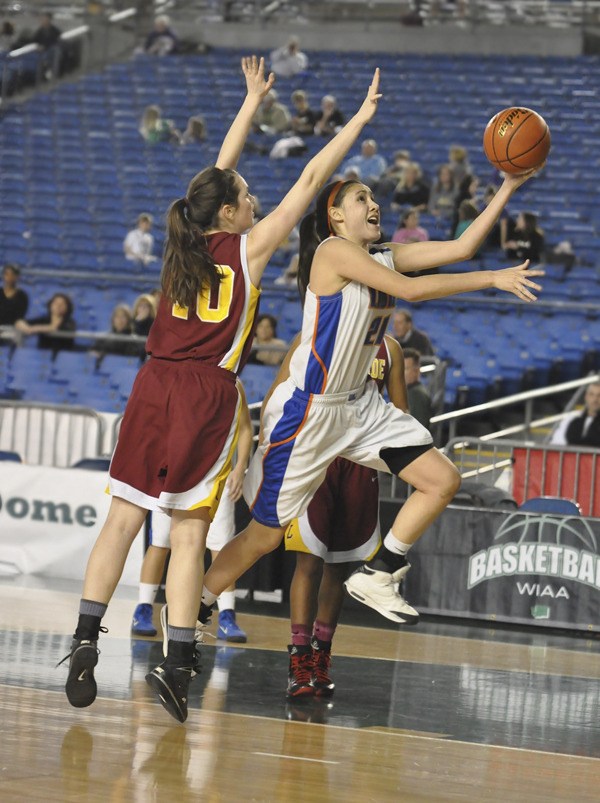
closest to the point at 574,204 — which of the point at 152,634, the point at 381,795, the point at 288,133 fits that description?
the point at 288,133

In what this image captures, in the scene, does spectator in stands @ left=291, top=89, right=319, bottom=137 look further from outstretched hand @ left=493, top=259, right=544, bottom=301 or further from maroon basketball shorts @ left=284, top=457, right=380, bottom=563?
outstretched hand @ left=493, top=259, right=544, bottom=301

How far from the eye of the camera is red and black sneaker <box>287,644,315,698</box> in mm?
6199

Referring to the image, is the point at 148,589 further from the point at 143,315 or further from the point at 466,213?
the point at 466,213

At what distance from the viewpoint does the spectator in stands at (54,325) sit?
47.5 feet

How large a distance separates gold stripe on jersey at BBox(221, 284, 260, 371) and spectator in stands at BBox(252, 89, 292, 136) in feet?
47.8

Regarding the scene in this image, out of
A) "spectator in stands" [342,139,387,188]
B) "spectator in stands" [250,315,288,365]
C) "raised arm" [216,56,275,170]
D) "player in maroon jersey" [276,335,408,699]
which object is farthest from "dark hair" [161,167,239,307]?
"spectator in stands" [342,139,387,188]

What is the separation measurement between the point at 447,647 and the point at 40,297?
33.4ft

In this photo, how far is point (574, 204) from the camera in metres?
17.7

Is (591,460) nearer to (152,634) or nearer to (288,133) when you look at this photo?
(152,634)

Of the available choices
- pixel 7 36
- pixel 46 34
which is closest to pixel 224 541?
pixel 46 34

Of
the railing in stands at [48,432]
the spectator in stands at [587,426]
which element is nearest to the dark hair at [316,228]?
the spectator in stands at [587,426]

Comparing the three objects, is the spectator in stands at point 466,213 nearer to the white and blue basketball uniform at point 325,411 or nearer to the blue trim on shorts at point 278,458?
Result: the white and blue basketball uniform at point 325,411

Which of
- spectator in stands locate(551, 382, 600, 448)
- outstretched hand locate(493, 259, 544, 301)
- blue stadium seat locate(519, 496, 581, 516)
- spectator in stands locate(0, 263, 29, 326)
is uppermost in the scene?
spectator in stands locate(0, 263, 29, 326)

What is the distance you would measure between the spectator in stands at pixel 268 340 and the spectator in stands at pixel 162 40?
1146 cm
